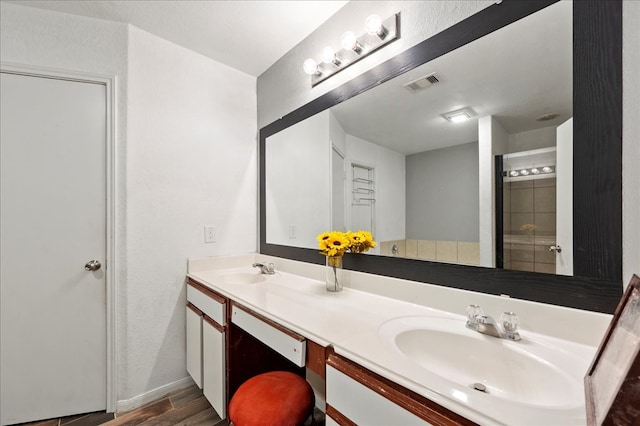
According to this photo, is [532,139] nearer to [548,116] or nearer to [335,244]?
[548,116]

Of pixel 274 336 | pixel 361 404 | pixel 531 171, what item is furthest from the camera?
pixel 274 336

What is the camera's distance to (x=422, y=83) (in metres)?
1.22

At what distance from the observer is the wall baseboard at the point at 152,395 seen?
168 centimetres

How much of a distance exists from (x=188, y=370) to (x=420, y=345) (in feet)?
5.45

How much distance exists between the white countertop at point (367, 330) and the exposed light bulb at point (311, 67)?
1.27 metres

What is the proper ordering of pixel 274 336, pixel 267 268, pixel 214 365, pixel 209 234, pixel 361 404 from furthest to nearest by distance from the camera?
pixel 209 234, pixel 267 268, pixel 214 365, pixel 274 336, pixel 361 404

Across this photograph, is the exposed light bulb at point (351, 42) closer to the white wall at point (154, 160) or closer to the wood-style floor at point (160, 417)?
the white wall at point (154, 160)

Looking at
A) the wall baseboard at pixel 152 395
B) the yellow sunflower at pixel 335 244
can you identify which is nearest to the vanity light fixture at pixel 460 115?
the yellow sunflower at pixel 335 244

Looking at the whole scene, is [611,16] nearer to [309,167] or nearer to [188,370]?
[309,167]

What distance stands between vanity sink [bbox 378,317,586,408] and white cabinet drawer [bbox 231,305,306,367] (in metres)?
0.29

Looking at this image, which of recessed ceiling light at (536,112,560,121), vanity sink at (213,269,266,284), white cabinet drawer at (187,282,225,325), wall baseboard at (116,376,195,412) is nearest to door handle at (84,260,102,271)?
white cabinet drawer at (187,282,225,325)

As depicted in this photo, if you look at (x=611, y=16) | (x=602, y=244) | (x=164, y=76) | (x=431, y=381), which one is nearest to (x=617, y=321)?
(x=602, y=244)

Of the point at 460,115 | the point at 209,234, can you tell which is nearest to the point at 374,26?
the point at 460,115

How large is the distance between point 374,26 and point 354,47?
16cm
